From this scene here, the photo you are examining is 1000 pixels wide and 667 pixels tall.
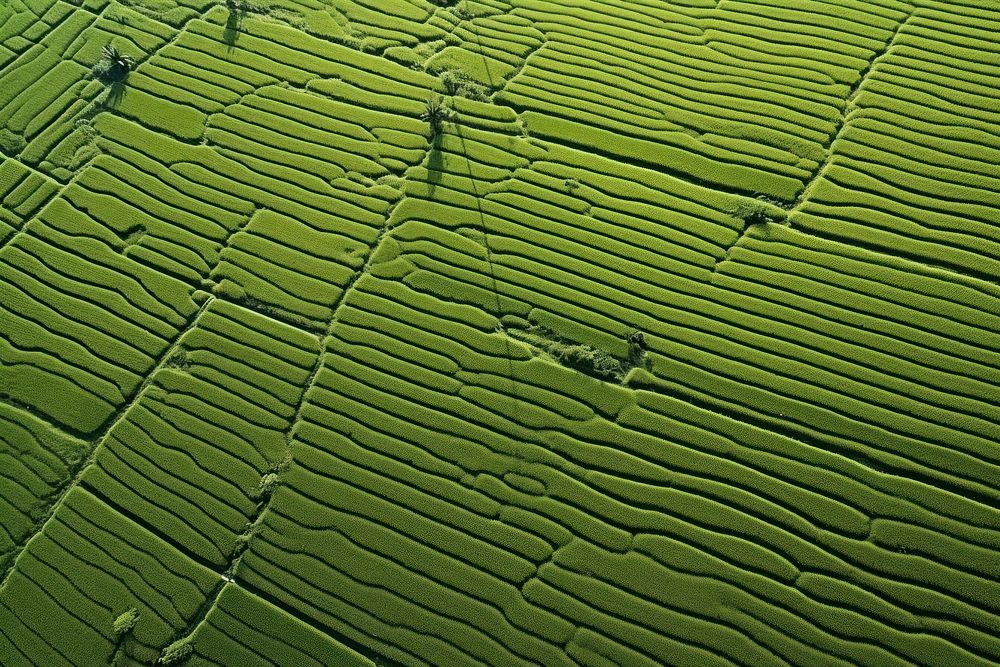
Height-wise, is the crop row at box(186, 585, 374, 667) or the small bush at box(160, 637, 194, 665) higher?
the crop row at box(186, 585, 374, 667)

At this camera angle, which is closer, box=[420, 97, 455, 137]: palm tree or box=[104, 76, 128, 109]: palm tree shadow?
box=[420, 97, 455, 137]: palm tree

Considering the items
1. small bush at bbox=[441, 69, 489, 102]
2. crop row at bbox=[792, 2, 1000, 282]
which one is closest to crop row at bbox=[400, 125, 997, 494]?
crop row at bbox=[792, 2, 1000, 282]

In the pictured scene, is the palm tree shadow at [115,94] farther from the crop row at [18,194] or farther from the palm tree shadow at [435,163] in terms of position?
the palm tree shadow at [435,163]

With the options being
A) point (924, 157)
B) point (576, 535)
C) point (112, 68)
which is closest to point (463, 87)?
point (112, 68)

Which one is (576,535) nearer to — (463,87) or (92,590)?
(92,590)

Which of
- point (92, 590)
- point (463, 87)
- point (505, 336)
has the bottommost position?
point (92, 590)

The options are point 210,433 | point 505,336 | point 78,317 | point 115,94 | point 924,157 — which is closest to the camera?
point 210,433

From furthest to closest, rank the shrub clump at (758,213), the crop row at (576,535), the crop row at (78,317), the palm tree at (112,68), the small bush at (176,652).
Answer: the palm tree at (112,68), the shrub clump at (758,213), the crop row at (78,317), the small bush at (176,652), the crop row at (576,535)

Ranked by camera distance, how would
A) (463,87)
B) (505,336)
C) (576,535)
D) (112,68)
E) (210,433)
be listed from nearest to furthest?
(576,535) < (210,433) < (505,336) < (463,87) < (112,68)

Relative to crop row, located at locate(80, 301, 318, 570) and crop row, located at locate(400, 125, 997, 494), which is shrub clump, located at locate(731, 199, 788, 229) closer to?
crop row, located at locate(400, 125, 997, 494)

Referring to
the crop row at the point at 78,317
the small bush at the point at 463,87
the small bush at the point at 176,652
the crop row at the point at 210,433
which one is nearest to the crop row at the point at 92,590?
the small bush at the point at 176,652
